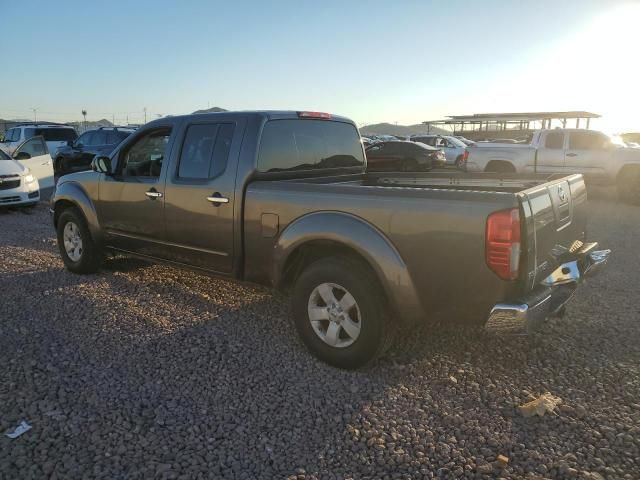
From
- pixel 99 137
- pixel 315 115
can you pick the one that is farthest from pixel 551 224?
pixel 99 137

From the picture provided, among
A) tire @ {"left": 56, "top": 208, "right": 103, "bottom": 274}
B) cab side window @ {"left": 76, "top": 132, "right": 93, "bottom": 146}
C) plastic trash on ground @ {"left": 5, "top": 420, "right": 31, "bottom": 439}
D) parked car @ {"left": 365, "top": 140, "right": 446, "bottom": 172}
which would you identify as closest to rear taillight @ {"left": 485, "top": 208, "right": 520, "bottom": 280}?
plastic trash on ground @ {"left": 5, "top": 420, "right": 31, "bottom": 439}

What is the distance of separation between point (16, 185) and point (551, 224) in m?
10.7

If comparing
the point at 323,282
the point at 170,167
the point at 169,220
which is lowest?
the point at 323,282

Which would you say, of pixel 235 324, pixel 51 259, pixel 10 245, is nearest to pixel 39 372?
pixel 235 324

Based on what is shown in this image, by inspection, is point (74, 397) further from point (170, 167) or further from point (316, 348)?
point (170, 167)

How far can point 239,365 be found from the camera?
145 inches

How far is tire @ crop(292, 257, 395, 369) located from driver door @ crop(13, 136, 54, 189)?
10293 millimetres

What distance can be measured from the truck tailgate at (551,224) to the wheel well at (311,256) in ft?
3.24

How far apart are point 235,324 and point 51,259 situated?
3.59 m

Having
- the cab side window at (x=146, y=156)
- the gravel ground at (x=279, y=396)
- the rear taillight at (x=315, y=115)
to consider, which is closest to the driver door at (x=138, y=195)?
the cab side window at (x=146, y=156)

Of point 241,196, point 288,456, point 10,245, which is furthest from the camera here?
point 10,245

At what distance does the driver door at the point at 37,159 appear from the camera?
11.7m

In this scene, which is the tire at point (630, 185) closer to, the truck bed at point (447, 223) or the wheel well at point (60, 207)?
the truck bed at point (447, 223)

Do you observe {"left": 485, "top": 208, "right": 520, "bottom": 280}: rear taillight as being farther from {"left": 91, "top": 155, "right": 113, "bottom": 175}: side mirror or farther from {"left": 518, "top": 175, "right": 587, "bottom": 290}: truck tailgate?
{"left": 91, "top": 155, "right": 113, "bottom": 175}: side mirror
